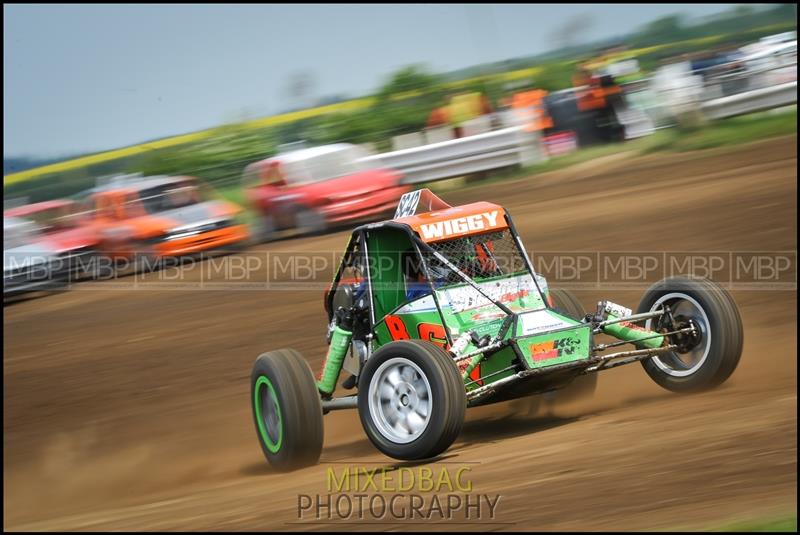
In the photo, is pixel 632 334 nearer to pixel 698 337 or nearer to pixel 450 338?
pixel 698 337

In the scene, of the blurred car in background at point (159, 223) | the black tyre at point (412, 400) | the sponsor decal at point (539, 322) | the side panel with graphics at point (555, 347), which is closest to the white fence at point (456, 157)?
the blurred car in background at point (159, 223)

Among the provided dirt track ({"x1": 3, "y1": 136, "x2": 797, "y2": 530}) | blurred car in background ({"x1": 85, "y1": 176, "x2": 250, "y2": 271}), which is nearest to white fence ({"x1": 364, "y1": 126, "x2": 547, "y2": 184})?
dirt track ({"x1": 3, "y1": 136, "x2": 797, "y2": 530})

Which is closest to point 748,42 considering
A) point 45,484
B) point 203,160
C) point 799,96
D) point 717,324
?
point 799,96

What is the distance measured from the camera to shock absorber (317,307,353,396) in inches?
293

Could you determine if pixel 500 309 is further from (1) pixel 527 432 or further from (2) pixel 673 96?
(2) pixel 673 96

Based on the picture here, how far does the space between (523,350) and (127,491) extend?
3455 millimetres

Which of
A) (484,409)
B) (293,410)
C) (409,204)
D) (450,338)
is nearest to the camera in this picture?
(293,410)

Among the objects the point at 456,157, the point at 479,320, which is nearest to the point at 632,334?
the point at 479,320

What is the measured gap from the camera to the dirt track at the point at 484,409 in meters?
4.89

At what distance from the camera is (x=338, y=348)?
7441mm

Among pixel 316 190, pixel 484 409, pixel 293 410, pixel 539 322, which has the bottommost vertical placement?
pixel 484 409

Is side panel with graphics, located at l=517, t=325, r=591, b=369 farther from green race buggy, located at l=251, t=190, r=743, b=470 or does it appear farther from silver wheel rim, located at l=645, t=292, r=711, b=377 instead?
silver wheel rim, located at l=645, t=292, r=711, b=377

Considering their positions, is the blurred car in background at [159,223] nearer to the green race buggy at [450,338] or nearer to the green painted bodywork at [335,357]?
the green race buggy at [450,338]

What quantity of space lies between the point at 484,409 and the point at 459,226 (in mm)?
1927
